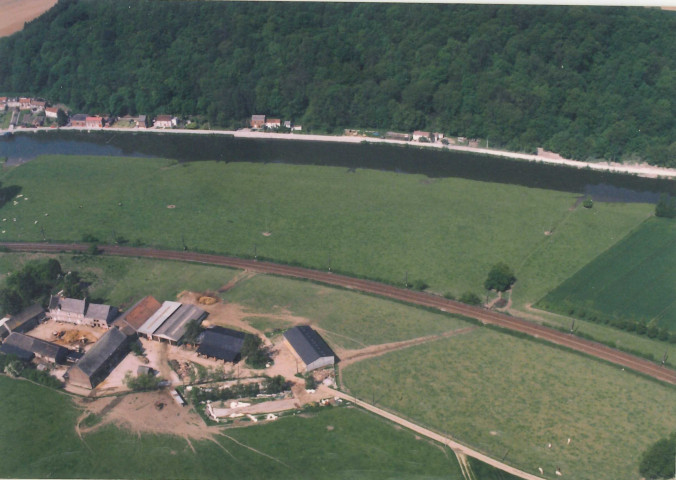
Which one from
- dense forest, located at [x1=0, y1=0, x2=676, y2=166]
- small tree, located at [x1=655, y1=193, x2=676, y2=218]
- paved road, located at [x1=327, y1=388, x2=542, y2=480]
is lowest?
paved road, located at [x1=327, y1=388, x2=542, y2=480]

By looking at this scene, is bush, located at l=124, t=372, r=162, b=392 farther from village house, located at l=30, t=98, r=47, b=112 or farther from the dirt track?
village house, located at l=30, t=98, r=47, b=112

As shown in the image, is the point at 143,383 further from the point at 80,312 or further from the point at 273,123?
the point at 273,123

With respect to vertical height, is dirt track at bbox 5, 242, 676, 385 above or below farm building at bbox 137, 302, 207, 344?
above

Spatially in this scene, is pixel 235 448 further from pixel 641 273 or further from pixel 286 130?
pixel 286 130

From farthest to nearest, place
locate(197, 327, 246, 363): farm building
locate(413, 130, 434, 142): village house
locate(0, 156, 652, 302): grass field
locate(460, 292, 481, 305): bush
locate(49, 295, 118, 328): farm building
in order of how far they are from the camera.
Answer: locate(413, 130, 434, 142): village house, locate(0, 156, 652, 302): grass field, locate(460, 292, 481, 305): bush, locate(49, 295, 118, 328): farm building, locate(197, 327, 246, 363): farm building

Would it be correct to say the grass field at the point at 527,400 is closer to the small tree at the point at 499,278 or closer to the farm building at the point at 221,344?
the small tree at the point at 499,278

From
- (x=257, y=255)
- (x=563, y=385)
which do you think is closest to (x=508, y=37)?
(x=257, y=255)

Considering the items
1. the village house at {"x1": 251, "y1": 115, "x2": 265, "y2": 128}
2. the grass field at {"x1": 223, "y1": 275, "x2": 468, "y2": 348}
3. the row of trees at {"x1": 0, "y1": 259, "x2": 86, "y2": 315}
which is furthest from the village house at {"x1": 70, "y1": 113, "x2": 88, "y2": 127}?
the grass field at {"x1": 223, "y1": 275, "x2": 468, "y2": 348}

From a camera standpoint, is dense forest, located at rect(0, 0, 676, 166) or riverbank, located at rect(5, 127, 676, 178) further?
dense forest, located at rect(0, 0, 676, 166)
